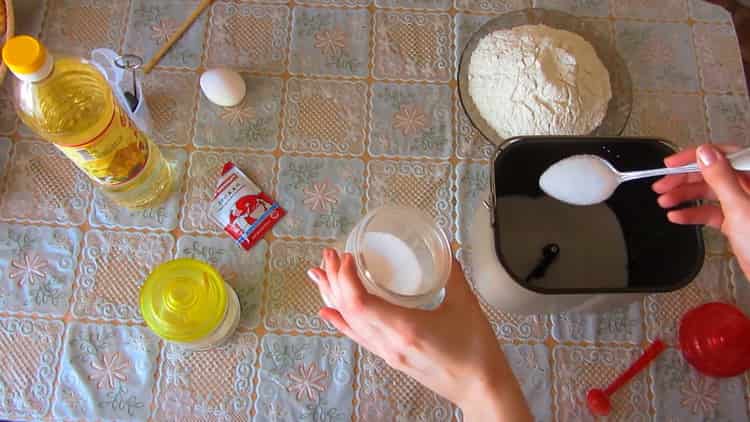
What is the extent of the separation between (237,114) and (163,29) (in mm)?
187

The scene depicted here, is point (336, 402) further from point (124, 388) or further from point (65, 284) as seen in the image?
point (65, 284)

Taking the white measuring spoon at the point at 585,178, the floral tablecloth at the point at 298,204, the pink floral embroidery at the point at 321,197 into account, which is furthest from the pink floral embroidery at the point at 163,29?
the white measuring spoon at the point at 585,178

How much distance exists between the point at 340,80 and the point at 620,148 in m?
0.40

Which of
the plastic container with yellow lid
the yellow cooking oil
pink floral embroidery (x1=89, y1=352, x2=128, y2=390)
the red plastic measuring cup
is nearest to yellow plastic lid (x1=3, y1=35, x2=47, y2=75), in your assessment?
the yellow cooking oil

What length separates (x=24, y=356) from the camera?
0.68m

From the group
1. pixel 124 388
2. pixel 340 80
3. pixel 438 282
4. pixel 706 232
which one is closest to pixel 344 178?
pixel 340 80

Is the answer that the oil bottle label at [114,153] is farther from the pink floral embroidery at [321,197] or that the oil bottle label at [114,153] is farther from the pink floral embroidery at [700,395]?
the pink floral embroidery at [700,395]

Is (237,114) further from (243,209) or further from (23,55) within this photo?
(23,55)

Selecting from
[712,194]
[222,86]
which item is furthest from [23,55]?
[712,194]

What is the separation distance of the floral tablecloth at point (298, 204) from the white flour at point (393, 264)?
183 millimetres

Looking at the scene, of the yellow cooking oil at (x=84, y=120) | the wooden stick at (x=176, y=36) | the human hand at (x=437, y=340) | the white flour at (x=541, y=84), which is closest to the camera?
the human hand at (x=437, y=340)

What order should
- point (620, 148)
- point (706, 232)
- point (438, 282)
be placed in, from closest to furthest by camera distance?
1. point (438, 282)
2. point (620, 148)
3. point (706, 232)

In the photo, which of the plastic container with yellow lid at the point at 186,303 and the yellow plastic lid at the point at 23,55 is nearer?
the yellow plastic lid at the point at 23,55

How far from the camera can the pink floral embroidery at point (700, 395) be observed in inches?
26.8
